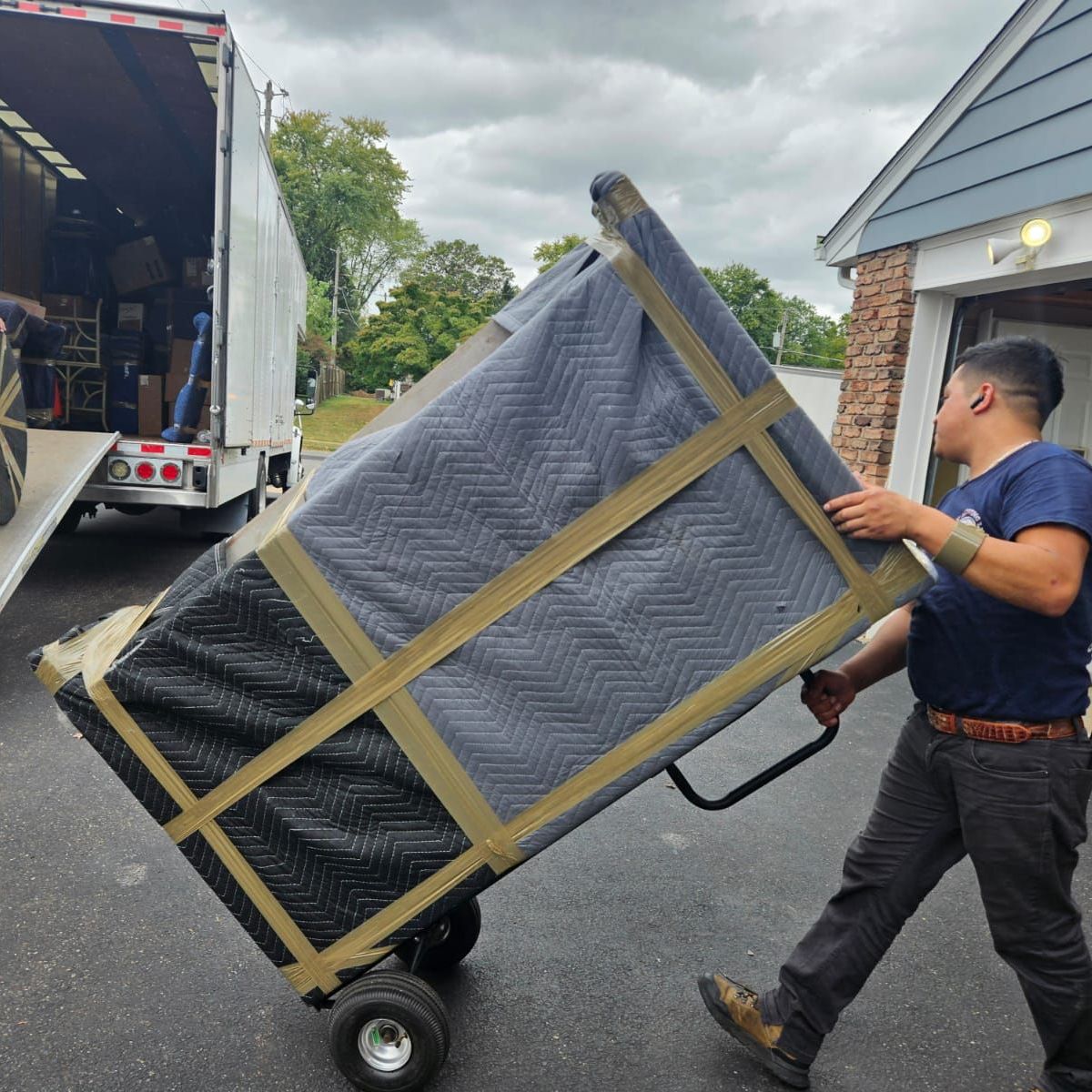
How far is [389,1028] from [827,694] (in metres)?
1.36

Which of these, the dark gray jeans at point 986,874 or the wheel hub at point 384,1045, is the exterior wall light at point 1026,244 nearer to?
the dark gray jeans at point 986,874

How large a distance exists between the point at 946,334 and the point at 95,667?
624cm

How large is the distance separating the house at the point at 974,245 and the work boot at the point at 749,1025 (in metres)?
4.48

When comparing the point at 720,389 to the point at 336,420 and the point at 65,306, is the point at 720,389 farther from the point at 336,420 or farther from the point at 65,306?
the point at 336,420

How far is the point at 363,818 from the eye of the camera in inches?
78.1

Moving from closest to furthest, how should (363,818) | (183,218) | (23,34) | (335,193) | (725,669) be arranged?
1. (725,669)
2. (363,818)
3. (23,34)
4. (183,218)
5. (335,193)

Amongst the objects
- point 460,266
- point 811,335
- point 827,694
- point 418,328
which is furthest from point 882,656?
point 811,335

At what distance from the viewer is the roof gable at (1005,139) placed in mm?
5188

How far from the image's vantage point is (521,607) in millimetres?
1833

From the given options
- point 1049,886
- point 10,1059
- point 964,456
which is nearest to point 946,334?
point 964,456

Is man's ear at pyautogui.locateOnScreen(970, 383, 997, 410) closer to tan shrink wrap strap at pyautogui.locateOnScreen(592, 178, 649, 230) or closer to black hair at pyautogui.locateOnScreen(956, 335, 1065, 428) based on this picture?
black hair at pyautogui.locateOnScreen(956, 335, 1065, 428)

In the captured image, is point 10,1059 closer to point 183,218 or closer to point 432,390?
point 432,390

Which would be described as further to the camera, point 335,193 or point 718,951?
point 335,193

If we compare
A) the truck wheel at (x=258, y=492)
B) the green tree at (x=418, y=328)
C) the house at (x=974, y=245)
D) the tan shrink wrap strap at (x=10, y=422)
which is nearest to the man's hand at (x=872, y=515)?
the tan shrink wrap strap at (x=10, y=422)
